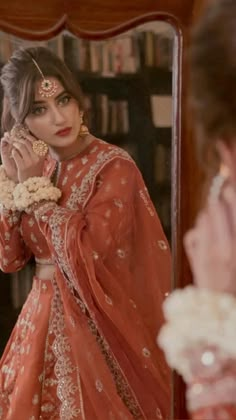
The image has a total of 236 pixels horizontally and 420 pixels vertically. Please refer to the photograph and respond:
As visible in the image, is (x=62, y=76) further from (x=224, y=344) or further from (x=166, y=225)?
(x=224, y=344)

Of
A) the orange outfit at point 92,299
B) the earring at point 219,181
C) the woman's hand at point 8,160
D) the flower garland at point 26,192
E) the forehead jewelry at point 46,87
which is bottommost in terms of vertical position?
the orange outfit at point 92,299

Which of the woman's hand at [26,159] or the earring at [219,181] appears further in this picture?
the woman's hand at [26,159]

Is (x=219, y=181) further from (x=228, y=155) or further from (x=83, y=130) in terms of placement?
(x=83, y=130)

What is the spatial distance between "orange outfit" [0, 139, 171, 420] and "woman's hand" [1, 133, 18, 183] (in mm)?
41

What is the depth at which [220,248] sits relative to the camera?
0.61 m

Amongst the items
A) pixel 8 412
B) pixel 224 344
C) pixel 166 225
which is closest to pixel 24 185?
pixel 166 225

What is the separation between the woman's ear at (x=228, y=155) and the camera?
0.58 meters

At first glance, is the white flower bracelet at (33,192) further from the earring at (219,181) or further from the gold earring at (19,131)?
the earring at (219,181)

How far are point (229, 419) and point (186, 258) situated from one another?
42 centimetres

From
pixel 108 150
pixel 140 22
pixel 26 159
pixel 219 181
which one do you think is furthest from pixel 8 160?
pixel 219 181

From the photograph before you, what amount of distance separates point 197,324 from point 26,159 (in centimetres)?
44

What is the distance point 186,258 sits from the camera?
988 millimetres

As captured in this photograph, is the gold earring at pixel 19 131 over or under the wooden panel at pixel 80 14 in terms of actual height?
under

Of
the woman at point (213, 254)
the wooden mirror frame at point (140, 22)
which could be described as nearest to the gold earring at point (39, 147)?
the wooden mirror frame at point (140, 22)
